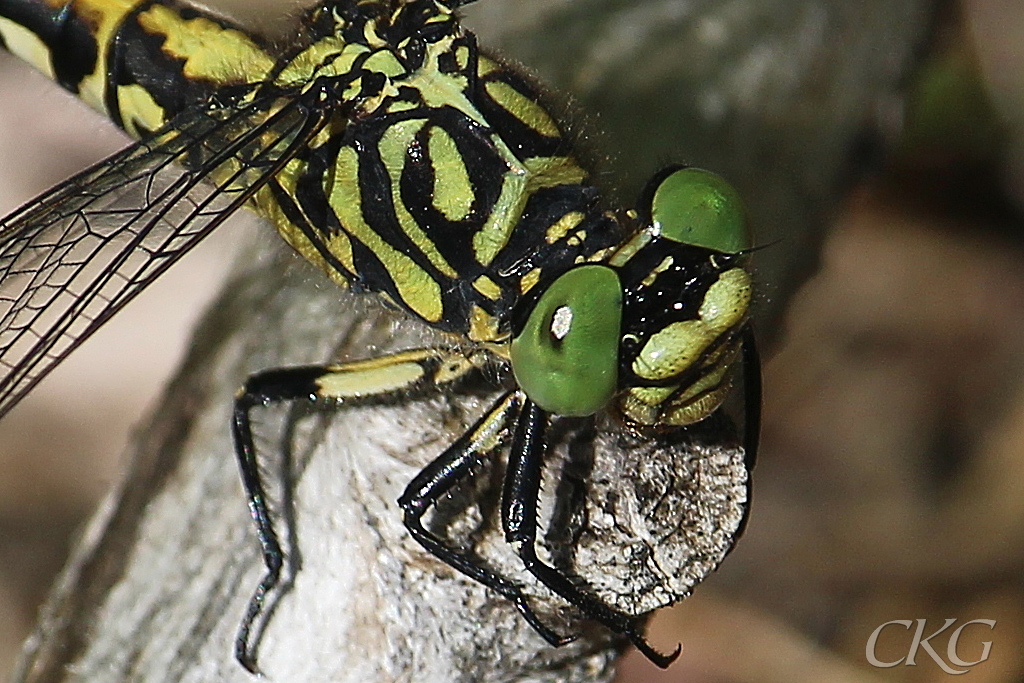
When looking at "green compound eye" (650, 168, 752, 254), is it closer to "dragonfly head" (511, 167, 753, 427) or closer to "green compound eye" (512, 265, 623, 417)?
"dragonfly head" (511, 167, 753, 427)

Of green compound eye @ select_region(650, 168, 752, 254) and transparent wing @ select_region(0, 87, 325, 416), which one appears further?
transparent wing @ select_region(0, 87, 325, 416)

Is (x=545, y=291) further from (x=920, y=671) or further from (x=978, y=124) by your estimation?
(x=978, y=124)

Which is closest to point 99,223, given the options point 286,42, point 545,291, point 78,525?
point 286,42

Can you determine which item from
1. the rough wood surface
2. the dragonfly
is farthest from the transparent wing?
the rough wood surface

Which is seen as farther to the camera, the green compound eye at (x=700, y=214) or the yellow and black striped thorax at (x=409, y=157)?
the yellow and black striped thorax at (x=409, y=157)

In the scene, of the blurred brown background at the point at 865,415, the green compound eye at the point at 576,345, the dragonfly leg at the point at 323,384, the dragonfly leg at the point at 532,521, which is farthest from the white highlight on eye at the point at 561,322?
the blurred brown background at the point at 865,415

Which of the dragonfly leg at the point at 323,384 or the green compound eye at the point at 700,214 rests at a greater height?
the dragonfly leg at the point at 323,384

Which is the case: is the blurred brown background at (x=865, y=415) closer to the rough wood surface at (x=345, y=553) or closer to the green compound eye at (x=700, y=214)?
the rough wood surface at (x=345, y=553)
